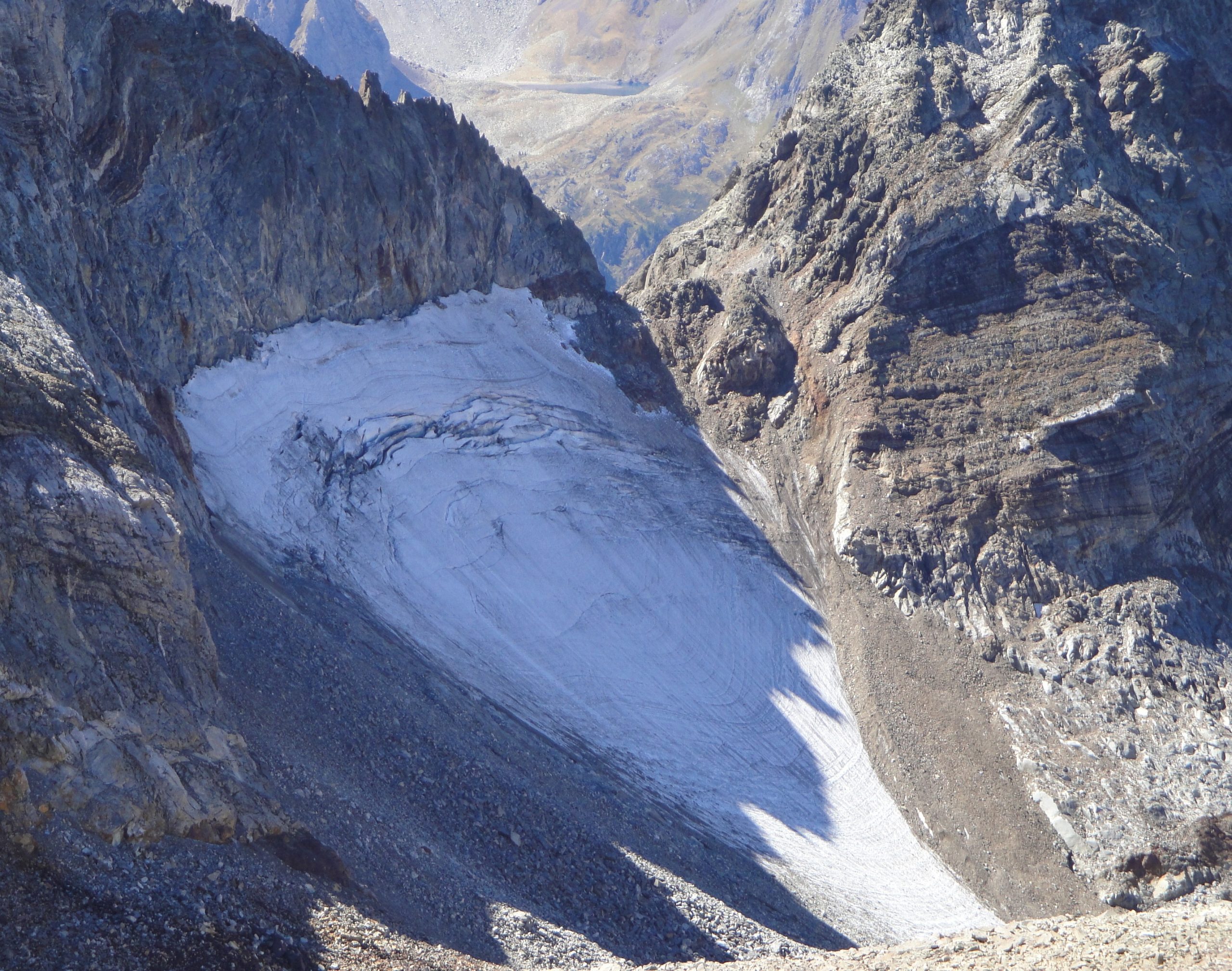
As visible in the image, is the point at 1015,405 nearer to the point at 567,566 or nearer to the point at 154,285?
the point at 567,566

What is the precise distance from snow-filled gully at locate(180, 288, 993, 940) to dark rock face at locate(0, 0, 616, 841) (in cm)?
258

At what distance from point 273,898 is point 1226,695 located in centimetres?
2902

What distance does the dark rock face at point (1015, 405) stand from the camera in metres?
30.7

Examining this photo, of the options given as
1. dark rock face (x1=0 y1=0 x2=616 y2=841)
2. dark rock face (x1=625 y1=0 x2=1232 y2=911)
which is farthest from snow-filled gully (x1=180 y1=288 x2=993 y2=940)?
dark rock face (x1=0 y1=0 x2=616 y2=841)

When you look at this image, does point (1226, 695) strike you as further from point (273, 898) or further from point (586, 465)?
point (273, 898)

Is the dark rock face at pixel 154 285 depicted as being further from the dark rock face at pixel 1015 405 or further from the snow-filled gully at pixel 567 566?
the dark rock face at pixel 1015 405

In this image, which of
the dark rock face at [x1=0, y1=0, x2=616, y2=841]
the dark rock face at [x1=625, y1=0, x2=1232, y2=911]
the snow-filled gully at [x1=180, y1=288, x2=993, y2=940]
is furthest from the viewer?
the dark rock face at [x1=625, y1=0, x2=1232, y2=911]

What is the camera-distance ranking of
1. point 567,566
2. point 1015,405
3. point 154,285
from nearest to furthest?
point 154,285 < point 567,566 < point 1015,405

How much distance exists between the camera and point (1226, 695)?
3116 centimetres

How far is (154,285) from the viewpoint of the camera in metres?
29.3

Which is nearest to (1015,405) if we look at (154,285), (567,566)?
(567,566)

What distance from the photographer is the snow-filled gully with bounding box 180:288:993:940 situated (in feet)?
93.6

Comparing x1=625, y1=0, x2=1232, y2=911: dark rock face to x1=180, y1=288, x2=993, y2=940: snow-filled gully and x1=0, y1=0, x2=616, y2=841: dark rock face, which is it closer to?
x1=180, y1=288, x2=993, y2=940: snow-filled gully

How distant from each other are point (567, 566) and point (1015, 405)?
16.7 m
